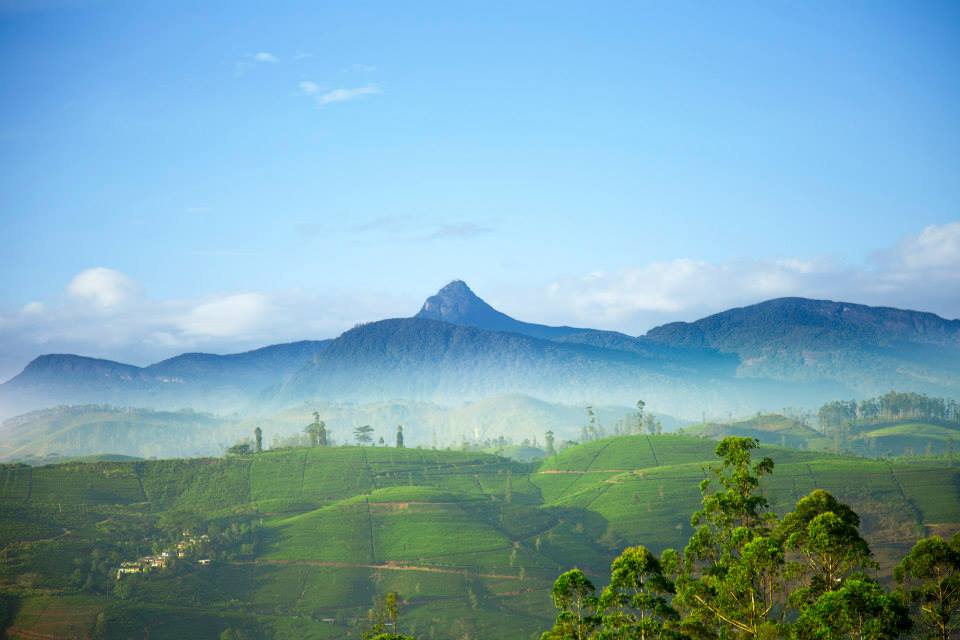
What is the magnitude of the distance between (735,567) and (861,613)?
9.12 m

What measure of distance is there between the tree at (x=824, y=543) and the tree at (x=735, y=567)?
5.20 ft

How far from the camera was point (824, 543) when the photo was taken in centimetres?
5812

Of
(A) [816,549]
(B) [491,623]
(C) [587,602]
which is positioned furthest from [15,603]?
(A) [816,549]

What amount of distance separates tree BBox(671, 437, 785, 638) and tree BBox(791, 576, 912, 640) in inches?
236

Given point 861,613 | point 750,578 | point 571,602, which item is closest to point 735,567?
point 750,578

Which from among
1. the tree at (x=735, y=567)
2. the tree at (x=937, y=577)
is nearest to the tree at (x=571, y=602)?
the tree at (x=735, y=567)

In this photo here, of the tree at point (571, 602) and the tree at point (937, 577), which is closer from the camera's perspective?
the tree at point (937, 577)

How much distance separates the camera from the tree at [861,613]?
5050cm

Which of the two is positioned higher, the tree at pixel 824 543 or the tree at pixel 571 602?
the tree at pixel 824 543

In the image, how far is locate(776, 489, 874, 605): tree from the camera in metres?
58.1

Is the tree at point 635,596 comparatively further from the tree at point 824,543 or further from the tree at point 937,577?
the tree at point 937,577

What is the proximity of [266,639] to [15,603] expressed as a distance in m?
42.6

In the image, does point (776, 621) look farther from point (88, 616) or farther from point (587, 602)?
point (88, 616)

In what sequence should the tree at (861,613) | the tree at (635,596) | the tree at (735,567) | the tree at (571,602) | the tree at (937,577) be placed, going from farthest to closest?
the tree at (571,602) < the tree at (635,596) < the tree at (735,567) < the tree at (937,577) < the tree at (861,613)
